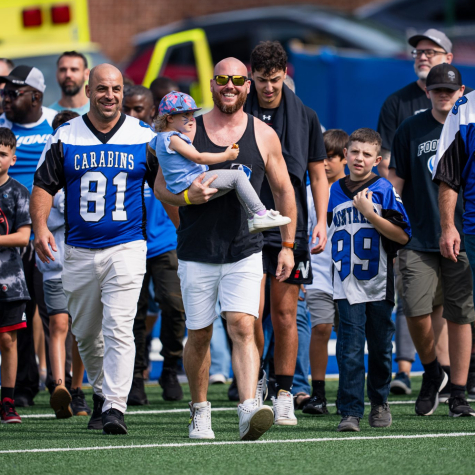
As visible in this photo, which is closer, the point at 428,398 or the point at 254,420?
the point at 254,420

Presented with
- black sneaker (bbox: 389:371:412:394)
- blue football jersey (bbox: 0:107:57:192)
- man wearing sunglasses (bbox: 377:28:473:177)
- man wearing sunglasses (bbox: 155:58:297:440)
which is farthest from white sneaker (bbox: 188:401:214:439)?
man wearing sunglasses (bbox: 377:28:473:177)

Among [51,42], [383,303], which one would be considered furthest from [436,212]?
[51,42]

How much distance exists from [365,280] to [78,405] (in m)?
2.37

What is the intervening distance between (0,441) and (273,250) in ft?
6.76

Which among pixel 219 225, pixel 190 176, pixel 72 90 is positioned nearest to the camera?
pixel 190 176

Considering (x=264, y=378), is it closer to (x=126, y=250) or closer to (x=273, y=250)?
(x=273, y=250)

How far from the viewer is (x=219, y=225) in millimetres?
6086

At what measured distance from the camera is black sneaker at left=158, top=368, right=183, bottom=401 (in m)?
8.30

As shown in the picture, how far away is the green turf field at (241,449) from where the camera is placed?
5078 millimetres

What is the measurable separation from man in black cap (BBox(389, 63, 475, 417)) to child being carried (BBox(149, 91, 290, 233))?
154 centimetres

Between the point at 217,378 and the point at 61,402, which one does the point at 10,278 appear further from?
the point at 217,378

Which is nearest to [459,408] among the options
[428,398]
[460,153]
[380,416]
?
[428,398]

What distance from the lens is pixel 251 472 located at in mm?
4953

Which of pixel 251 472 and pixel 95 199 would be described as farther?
pixel 95 199
